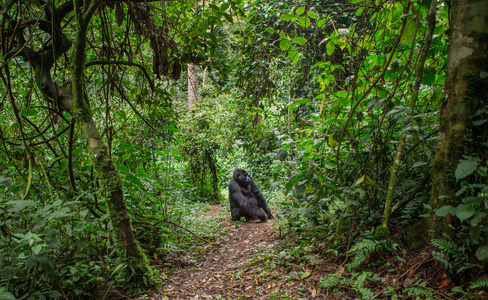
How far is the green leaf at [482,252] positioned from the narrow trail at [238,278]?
1157 millimetres

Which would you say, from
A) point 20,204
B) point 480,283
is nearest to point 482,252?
point 480,283

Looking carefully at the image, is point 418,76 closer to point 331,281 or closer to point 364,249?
point 364,249

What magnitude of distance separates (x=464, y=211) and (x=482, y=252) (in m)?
0.24

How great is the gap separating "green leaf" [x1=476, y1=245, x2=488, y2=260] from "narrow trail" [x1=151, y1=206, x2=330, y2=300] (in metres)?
1.16

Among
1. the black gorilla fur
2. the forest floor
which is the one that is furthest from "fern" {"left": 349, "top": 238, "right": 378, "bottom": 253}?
the black gorilla fur

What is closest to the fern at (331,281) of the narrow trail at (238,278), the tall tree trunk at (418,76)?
the narrow trail at (238,278)

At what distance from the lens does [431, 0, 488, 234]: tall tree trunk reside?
1721 millimetres

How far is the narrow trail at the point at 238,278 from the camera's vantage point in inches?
93.9

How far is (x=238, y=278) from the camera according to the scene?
2.89m

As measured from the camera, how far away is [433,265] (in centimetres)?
181

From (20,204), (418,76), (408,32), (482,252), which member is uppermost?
(408,32)

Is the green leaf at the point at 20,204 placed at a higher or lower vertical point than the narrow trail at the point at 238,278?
higher

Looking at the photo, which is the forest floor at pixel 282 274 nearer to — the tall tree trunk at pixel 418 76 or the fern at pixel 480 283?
the fern at pixel 480 283

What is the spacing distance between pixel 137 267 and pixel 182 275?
77 centimetres
